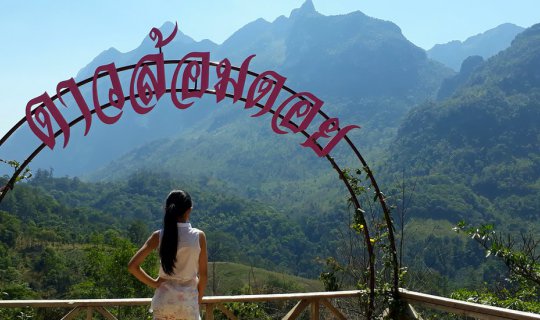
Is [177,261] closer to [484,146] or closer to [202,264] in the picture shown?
[202,264]

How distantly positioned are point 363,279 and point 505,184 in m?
68.3

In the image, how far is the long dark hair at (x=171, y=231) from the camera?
97.0 inches

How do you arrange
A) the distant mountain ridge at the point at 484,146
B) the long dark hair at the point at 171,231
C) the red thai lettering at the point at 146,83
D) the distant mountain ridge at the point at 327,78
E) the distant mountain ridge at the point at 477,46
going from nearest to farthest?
the long dark hair at the point at 171,231
the red thai lettering at the point at 146,83
the distant mountain ridge at the point at 484,146
the distant mountain ridge at the point at 327,78
the distant mountain ridge at the point at 477,46

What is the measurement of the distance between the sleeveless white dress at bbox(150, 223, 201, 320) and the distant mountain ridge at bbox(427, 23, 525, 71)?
181 metres

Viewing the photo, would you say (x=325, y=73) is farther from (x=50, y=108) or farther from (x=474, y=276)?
(x=50, y=108)

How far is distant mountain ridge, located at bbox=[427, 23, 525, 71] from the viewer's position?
172m

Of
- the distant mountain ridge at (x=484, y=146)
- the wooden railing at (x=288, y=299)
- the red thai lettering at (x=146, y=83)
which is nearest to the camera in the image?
the wooden railing at (x=288, y=299)

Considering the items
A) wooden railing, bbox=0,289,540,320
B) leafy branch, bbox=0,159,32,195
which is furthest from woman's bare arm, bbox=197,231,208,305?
leafy branch, bbox=0,159,32,195

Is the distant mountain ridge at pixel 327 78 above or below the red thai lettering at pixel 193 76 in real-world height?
above

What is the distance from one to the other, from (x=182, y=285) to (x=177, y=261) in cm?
13

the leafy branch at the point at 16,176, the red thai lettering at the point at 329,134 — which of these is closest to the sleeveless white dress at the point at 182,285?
the red thai lettering at the point at 329,134

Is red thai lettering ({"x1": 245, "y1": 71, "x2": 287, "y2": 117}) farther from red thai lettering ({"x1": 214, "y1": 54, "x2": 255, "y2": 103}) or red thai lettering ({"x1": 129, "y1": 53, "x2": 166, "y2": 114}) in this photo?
red thai lettering ({"x1": 129, "y1": 53, "x2": 166, "y2": 114})

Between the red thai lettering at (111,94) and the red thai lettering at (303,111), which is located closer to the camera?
the red thai lettering at (111,94)

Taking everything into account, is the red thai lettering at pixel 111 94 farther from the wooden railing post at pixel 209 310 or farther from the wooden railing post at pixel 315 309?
the wooden railing post at pixel 315 309
